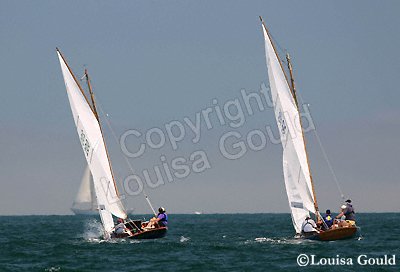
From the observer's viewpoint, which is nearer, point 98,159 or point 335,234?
point 335,234

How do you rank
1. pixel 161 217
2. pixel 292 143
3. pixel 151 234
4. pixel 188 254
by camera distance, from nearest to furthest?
1. pixel 188 254
2. pixel 292 143
3. pixel 151 234
4. pixel 161 217

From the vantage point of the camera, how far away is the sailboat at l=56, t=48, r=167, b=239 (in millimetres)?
62625

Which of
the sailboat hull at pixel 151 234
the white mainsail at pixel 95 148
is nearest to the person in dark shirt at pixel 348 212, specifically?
the sailboat hull at pixel 151 234

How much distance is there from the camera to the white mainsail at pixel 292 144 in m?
58.4

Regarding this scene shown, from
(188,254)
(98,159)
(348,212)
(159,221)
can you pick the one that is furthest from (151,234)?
(348,212)

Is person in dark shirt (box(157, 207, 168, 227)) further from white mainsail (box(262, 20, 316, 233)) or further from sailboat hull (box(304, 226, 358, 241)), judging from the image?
sailboat hull (box(304, 226, 358, 241))

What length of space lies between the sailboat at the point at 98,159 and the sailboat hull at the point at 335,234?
38.5ft

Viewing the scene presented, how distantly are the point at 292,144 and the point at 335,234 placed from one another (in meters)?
6.69

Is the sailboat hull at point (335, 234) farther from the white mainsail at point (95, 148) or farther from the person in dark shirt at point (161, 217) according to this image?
the white mainsail at point (95, 148)

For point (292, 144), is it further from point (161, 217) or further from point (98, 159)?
point (98, 159)

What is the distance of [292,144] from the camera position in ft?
192

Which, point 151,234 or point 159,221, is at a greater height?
point 159,221

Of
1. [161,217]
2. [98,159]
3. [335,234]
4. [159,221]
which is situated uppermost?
[98,159]

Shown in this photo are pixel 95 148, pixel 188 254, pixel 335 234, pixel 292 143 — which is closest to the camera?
pixel 188 254
